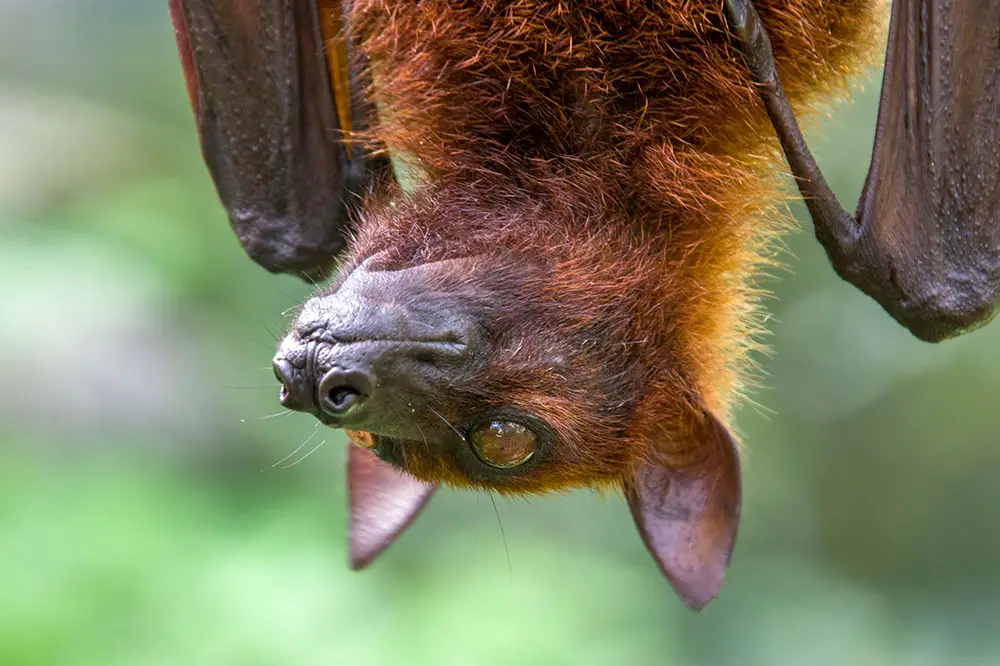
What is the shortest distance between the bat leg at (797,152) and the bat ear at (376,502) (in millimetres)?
1047

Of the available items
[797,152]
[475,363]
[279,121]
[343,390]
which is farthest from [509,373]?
[279,121]

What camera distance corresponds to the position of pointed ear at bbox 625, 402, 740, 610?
2.35m

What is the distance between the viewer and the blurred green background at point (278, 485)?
12.3 ft

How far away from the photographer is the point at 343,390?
2.03 meters

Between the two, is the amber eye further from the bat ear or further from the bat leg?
the bat leg

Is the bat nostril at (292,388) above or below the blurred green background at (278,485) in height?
above

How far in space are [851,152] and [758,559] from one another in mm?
1747

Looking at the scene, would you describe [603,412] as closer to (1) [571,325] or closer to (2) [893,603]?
(1) [571,325]

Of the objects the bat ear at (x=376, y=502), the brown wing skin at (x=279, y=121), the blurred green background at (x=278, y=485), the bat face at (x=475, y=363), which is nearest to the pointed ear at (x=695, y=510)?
the bat face at (x=475, y=363)

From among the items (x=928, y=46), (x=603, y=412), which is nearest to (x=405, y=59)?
(x=603, y=412)

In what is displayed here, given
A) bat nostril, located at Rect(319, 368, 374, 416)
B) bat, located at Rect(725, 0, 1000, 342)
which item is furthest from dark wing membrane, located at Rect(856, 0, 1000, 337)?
bat nostril, located at Rect(319, 368, 374, 416)

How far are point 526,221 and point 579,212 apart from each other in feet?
0.40

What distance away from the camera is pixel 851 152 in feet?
14.4

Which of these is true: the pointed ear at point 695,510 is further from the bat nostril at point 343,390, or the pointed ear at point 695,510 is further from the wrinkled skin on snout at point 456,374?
→ the bat nostril at point 343,390
